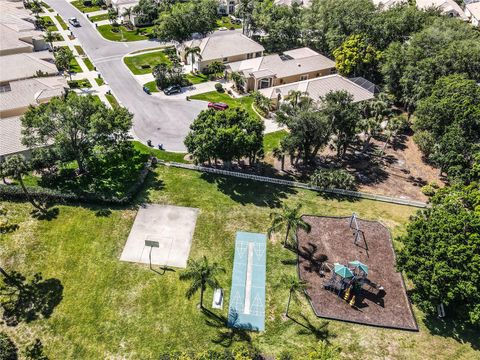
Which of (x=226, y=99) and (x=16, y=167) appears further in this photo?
(x=226, y=99)

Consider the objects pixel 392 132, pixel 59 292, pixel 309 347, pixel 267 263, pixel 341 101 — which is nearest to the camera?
pixel 309 347

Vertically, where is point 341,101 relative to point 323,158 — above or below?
above

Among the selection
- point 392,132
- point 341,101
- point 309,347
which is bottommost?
point 309,347

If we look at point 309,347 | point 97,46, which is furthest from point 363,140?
point 97,46

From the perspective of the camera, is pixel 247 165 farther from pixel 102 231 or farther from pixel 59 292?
pixel 59 292

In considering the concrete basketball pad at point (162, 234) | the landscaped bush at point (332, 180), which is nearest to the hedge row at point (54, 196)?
the concrete basketball pad at point (162, 234)

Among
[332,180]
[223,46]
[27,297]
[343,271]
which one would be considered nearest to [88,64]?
[223,46]

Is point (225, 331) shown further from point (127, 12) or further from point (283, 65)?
point (127, 12)
